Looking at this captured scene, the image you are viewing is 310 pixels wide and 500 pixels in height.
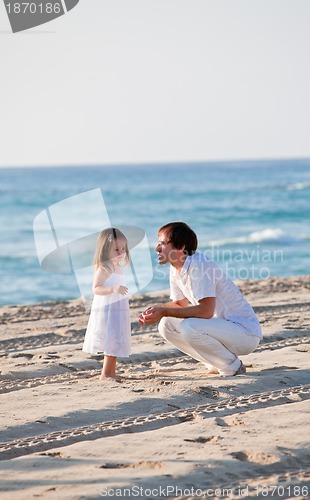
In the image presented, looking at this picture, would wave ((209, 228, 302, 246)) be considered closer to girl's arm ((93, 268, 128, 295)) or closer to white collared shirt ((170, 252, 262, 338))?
white collared shirt ((170, 252, 262, 338))

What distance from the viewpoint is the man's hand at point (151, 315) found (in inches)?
233

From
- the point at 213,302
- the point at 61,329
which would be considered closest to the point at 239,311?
the point at 213,302

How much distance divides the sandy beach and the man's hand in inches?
18.2

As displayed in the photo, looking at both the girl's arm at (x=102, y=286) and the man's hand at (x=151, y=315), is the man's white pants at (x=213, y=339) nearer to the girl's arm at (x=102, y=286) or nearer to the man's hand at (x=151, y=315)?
the man's hand at (x=151, y=315)

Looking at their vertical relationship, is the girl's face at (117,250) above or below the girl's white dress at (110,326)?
above

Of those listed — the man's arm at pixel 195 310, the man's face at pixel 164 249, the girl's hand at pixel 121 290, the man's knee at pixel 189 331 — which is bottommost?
the man's knee at pixel 189 331

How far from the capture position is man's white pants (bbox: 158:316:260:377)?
20.0 ft

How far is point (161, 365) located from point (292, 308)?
3.52 metres

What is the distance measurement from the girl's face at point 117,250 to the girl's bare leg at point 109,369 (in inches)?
28.3

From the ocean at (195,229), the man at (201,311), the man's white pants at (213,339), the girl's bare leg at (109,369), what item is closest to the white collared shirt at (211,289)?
the man at (201,311)

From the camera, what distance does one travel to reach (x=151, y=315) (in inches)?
234

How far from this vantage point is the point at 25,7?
12820mm

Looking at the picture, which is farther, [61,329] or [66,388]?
[61,329]

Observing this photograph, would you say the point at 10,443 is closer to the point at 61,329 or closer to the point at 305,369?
the point at 305,369
